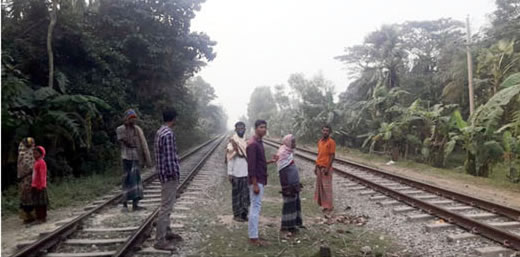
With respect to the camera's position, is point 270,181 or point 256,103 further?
point 256,103

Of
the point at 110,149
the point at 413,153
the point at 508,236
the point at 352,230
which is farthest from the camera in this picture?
the point at 413,153

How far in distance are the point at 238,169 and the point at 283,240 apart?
1.61m

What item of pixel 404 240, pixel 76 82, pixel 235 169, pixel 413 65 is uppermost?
pixel 413 65

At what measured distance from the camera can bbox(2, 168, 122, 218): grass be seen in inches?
299

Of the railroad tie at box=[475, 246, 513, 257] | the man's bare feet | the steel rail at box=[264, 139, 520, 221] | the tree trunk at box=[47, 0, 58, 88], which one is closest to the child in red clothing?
the man's bare feet

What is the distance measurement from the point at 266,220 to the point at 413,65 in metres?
28.0

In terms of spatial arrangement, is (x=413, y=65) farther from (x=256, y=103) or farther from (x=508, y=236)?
(x=256, y=103)

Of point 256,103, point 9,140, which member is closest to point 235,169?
point 9,140

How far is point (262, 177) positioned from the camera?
5367mm

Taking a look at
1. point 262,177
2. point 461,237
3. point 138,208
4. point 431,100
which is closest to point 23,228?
point 138,208

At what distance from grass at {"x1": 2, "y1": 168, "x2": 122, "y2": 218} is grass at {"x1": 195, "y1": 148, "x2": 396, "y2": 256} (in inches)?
119

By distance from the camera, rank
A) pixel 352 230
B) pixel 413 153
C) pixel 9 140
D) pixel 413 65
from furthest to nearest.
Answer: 1. pixel 413 65
2. pixel 413 153
3. pixel 9 140
4. pixel 352 230

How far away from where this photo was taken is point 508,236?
5023 millimetres

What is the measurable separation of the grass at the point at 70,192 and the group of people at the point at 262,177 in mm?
3705
